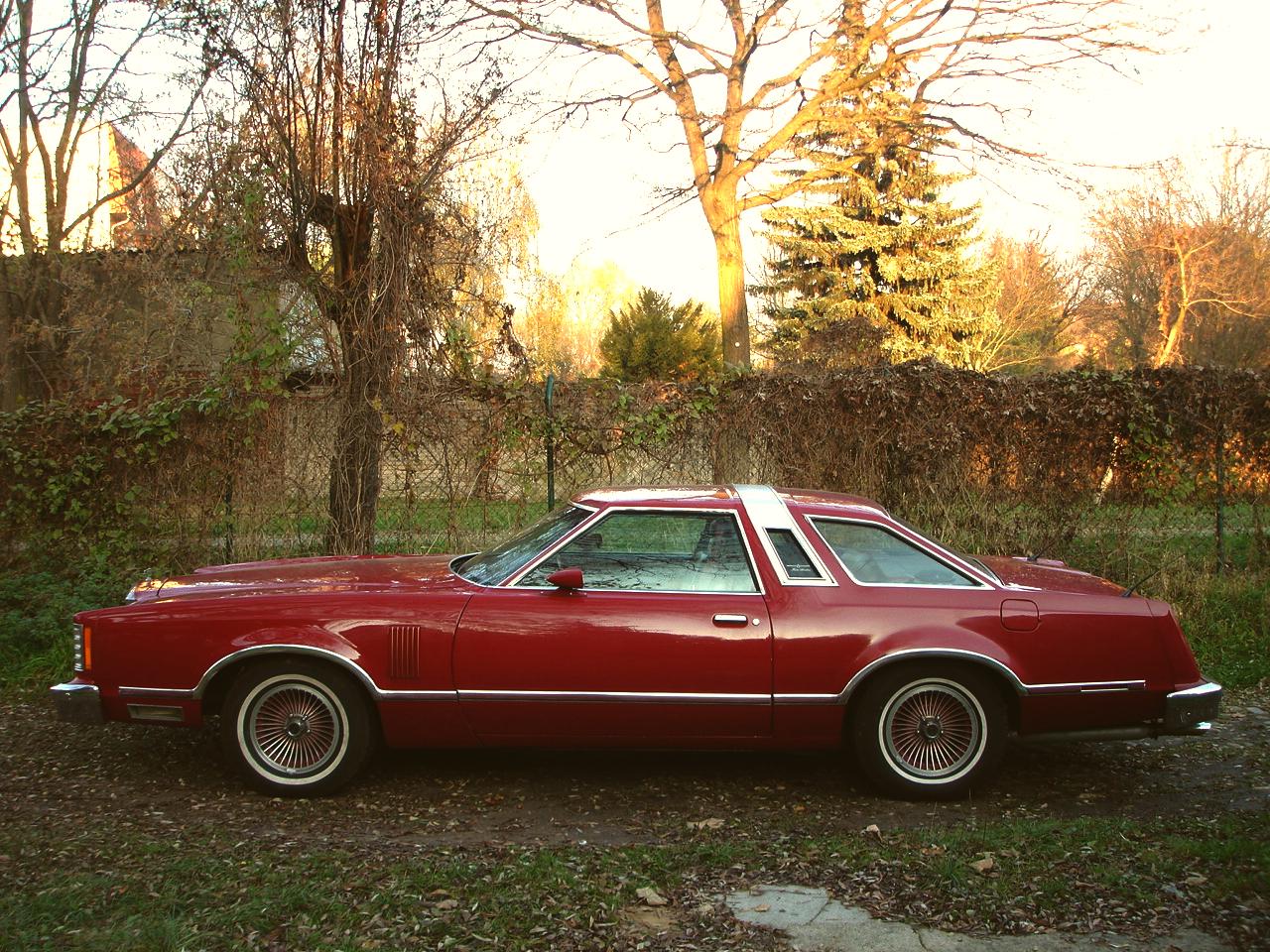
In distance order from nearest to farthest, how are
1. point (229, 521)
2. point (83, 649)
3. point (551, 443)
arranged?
point (83, 649) < point (229, 521) < point (551, 443)

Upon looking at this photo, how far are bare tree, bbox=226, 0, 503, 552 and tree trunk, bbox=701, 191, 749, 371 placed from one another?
904 cm

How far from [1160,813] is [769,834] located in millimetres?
1851

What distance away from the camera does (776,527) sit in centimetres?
514

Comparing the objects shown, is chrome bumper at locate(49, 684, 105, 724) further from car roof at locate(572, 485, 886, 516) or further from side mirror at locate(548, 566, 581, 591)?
car roof at locate(572, 485, 886, 516)

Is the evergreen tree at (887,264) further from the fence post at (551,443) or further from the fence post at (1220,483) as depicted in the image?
the fence post at (551,443)

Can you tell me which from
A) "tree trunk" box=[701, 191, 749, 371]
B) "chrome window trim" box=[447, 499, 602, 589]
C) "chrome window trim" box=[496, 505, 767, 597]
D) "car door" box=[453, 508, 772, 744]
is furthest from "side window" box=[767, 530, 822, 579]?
"tree trunk" box=[701, 191, 749, 371]

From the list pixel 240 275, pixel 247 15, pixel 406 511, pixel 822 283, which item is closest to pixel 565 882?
pixel 406 511

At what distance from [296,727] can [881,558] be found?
2894 mm

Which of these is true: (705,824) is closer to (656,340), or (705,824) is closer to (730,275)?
(730,275)

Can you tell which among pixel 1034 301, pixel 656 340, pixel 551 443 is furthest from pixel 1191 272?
pixel 551 443

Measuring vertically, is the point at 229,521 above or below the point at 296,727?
above

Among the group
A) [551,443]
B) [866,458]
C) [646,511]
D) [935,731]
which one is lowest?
[935,731]

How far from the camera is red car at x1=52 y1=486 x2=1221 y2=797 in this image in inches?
188

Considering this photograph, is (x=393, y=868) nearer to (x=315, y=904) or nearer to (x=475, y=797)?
(x=315, y=904)
